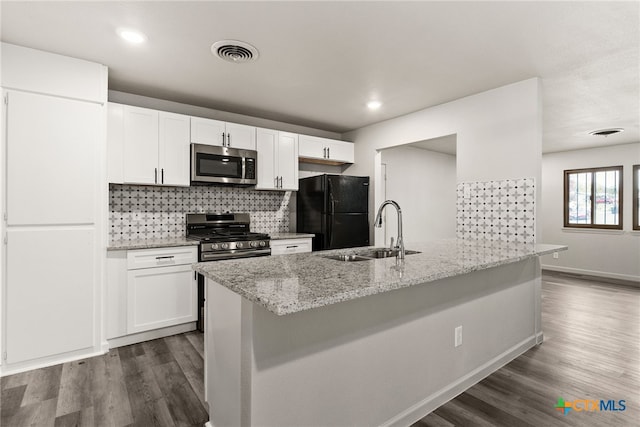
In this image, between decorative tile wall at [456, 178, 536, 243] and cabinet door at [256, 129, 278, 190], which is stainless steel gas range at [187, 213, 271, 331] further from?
decorative tile wall at [456, 178, 536, 243]

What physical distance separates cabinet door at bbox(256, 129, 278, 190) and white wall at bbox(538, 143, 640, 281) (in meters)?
5.91

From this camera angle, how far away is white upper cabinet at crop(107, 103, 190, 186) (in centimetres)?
304

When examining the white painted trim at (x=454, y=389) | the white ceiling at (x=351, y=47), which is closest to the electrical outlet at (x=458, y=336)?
the white painted trim at (x=454, y=389)

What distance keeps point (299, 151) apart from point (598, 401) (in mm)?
3619

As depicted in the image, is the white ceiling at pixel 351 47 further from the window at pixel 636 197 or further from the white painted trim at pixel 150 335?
the window at pixel 636 197

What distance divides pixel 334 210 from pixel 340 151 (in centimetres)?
106

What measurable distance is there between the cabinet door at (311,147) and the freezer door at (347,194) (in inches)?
20.2

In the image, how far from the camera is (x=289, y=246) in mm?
3902

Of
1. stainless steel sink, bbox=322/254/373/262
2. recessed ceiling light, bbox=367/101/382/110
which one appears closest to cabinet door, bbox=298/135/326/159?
recessed ceiling light, bbox=367/101/382/110

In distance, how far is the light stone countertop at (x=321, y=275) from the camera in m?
1.18

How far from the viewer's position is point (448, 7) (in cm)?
195

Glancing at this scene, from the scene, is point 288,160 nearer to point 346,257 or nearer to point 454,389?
point 346,257

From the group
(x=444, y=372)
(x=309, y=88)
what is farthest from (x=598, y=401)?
(x=309, y=88)

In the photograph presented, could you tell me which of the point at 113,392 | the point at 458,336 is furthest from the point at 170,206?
the point at 458,336
